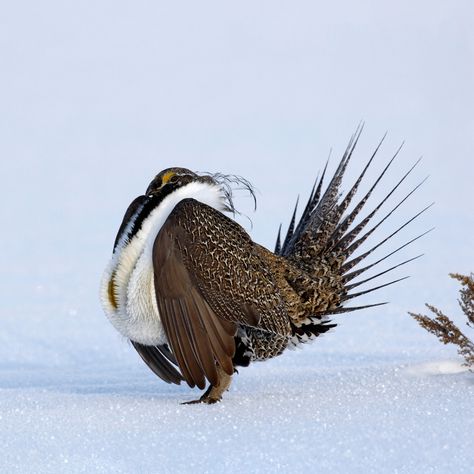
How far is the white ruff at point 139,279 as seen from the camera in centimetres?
459

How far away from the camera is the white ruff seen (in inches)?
181

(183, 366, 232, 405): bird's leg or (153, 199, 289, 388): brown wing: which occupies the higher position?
(153, 199, 289, 388): brown wing

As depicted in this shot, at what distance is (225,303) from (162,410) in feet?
1.52

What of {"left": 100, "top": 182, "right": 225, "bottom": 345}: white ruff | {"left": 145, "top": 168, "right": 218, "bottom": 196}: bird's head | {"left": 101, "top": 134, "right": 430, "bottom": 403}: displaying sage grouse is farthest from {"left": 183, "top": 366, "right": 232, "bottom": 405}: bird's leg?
{"left": 145, "top": 168, "right": 218, "bottom": 196}: bird's head

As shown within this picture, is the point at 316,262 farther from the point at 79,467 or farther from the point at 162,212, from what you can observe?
the point at 79,467

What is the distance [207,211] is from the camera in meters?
4.68

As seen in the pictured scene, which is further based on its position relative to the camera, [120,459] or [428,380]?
[428,380]

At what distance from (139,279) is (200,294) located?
261 millimetres

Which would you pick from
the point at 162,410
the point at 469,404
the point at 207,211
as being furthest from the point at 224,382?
the point at 469,404

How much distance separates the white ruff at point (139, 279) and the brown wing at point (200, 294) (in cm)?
11

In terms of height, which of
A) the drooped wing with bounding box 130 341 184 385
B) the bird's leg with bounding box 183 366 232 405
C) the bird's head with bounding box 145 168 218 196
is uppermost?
the bird's head with bounding box 145 168 218 196

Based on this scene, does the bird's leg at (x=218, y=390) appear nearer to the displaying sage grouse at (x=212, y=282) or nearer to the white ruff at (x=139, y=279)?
the displaying sage grouse at (x=212, y=282)

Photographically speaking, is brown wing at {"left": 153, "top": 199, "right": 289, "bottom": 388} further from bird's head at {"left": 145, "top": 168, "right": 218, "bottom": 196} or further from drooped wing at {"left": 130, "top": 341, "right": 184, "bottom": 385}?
drooped wing at {"left": 130, "top": 341, "right": 184, "bottom": 385}

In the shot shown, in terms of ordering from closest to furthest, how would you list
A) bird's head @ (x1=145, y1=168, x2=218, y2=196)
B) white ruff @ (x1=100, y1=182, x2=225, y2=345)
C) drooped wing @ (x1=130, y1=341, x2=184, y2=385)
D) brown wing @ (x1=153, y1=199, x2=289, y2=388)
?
brown wing @ (x1=153, y1=199, x2=289, y2=388), white ruff @ (x1=100, y1=182, x2=225, y2=345), bird's head @ (x1=145, y1=168, x2=218, y2=196), drooped wing @ (x1=130, y1=341, x2=184, y2=385)
